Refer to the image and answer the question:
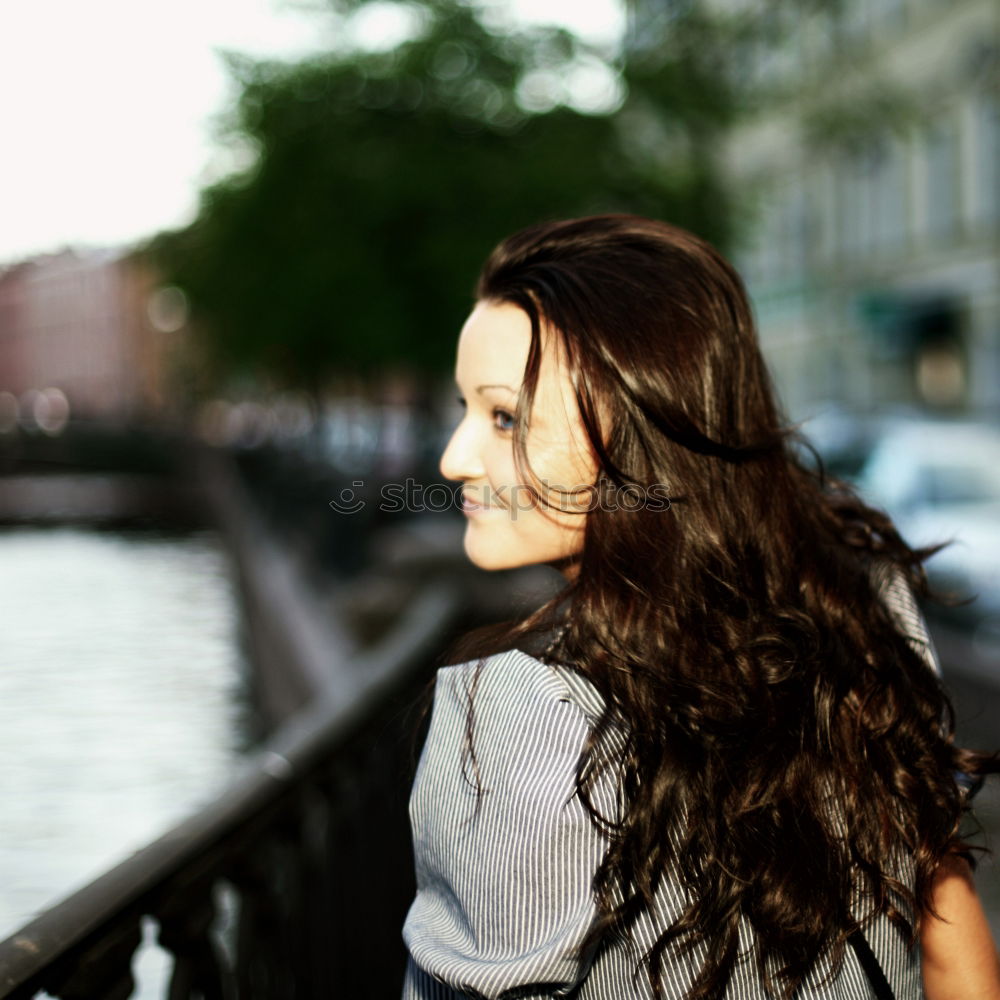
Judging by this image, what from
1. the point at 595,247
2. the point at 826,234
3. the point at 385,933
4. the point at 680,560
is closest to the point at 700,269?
the point at 595,247

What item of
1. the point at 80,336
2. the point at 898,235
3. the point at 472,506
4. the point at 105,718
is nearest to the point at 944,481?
the point at 105,718

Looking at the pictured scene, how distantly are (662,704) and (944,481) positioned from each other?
8.32 meters

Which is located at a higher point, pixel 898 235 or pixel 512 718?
pixel 898 235

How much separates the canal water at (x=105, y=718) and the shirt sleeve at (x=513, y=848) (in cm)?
112

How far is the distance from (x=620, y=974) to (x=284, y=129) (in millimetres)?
18415

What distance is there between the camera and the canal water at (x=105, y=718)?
767cm

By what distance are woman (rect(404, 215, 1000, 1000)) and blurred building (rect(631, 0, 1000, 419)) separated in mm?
17264

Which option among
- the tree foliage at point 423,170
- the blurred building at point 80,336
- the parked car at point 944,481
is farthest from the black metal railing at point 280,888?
the blurred building at point 80,336

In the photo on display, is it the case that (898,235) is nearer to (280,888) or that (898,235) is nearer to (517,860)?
(280,888)

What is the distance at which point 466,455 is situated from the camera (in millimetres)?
1701

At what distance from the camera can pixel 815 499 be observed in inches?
73.6

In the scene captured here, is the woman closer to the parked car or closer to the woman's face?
the woman's face

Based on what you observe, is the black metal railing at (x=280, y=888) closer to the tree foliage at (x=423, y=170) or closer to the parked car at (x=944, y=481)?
the parked car at (x=944, y=481)

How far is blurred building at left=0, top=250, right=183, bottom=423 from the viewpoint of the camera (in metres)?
127
